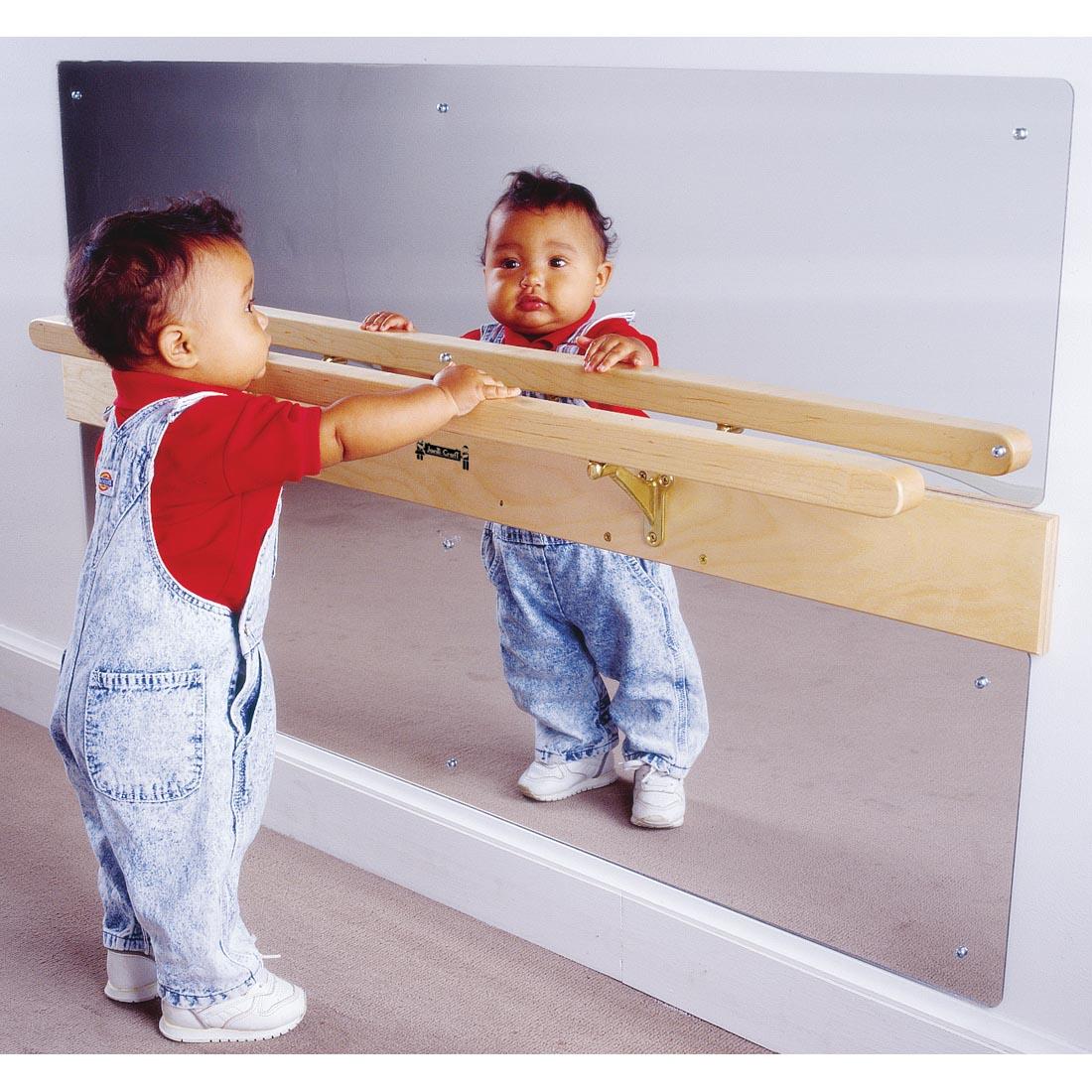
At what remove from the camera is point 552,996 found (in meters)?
1.77

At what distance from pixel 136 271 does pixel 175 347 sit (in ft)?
0.27

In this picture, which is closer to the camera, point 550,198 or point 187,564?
Result: point 187,564

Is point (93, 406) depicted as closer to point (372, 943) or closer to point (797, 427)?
point (372, 943)

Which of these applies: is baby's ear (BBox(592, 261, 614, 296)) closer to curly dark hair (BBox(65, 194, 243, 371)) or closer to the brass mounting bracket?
the brass mounting bracket

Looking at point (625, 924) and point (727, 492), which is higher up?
point (727, 492)

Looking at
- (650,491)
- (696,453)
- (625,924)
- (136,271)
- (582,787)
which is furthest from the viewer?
(582,787)

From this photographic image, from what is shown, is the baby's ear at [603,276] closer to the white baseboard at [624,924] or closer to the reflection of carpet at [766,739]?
the reflection of carpet at [766,739]

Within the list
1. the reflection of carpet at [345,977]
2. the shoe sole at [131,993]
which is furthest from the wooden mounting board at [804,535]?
the shoe sole at [131,993]

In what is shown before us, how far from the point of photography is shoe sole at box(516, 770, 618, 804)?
1.90 metres

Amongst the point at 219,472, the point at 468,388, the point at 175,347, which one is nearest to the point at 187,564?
the point at 219,472

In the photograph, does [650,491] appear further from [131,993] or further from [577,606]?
[131,993]

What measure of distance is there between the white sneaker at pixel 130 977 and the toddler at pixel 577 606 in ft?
1.73

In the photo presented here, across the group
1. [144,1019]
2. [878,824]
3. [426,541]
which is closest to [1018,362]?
[878,824]

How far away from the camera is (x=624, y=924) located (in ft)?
5.86
